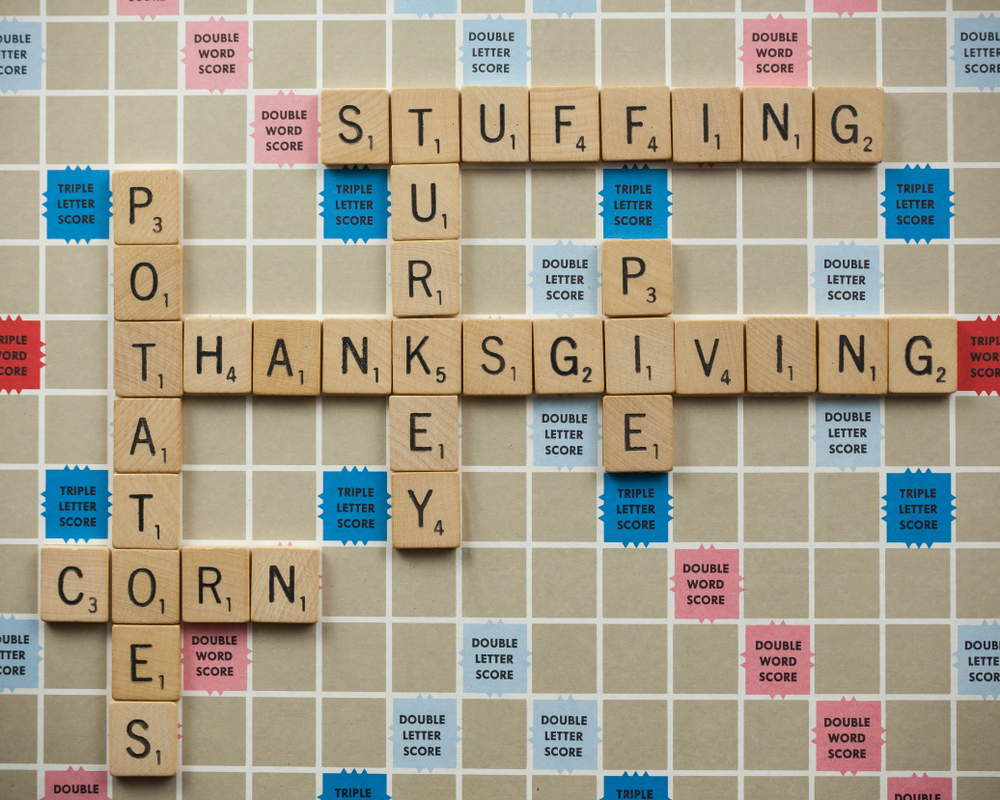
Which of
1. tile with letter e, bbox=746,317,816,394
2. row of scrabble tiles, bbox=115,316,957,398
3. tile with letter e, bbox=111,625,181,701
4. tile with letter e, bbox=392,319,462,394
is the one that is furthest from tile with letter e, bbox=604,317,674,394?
tile with letter e, bbox=111,625,181,701

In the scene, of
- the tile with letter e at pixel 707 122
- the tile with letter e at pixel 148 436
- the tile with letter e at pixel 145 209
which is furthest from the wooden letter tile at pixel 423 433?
the tile with letter e at pixel 707 122

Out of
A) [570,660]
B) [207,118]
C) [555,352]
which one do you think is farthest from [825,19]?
[570,660]

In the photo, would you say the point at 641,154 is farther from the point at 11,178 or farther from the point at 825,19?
the point at 11,178

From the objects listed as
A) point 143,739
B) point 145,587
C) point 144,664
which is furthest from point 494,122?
point 143,739

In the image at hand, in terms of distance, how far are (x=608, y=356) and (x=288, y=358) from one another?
21.3 inches

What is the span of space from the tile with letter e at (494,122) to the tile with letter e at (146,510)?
76 centimetres

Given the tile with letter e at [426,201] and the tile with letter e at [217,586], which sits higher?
the tile with letter e at [426,201]

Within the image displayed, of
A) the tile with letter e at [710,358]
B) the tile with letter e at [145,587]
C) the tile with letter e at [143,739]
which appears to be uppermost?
the tile with letter e at [710,358]

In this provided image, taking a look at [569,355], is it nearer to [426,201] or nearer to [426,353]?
[426,353]

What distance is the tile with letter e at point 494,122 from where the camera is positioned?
3.63 ft

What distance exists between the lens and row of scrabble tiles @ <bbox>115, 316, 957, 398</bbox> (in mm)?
1102

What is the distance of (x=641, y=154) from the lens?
3.64ft

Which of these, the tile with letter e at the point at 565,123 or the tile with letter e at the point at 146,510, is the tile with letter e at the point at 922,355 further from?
the tile with letter e at the point at 146,510

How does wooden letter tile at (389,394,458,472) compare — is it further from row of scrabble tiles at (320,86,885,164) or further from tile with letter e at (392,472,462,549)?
row of scrabble tiles at (320,86,885,164)
